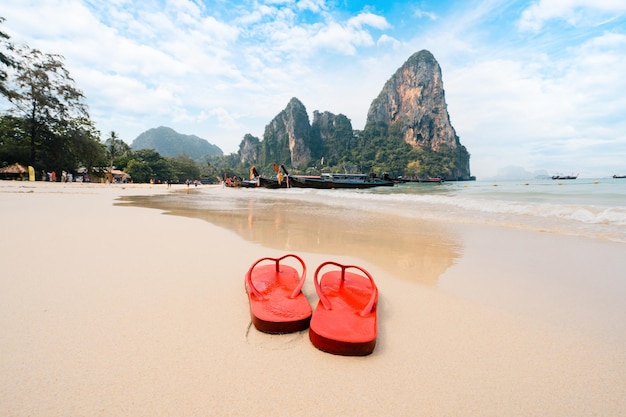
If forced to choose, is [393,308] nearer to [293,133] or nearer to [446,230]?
[446,230]

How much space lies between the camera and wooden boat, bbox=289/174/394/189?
38344 millimetres

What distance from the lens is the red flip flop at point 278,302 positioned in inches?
59.5

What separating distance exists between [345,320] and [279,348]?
1.33 ft

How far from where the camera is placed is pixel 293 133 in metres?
130

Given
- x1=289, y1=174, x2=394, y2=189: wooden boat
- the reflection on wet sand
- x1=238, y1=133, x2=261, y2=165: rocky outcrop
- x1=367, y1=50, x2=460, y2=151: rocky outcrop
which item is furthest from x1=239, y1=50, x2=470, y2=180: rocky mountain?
the reflection on wet sand

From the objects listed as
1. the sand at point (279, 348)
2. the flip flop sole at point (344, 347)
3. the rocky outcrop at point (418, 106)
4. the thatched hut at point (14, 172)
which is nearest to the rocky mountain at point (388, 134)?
the rocky outcrop at point (418, 106)

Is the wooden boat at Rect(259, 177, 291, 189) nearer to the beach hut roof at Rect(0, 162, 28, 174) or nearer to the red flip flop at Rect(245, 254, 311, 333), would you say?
the beach hut roof at Rect(0, 162, 28, 174)

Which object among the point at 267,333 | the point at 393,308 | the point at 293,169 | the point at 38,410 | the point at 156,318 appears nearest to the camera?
the point at 38,410

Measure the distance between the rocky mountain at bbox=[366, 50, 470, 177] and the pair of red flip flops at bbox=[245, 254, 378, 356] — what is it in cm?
13746

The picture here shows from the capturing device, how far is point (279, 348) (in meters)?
1.39

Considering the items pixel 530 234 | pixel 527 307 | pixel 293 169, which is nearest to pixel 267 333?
pixel 527 307

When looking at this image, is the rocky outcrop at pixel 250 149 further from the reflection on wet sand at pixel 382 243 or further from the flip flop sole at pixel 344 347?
the flip flop sole at pixel 344 347

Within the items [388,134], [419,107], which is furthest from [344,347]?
[419,107]

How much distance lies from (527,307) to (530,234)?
3.81 metres
